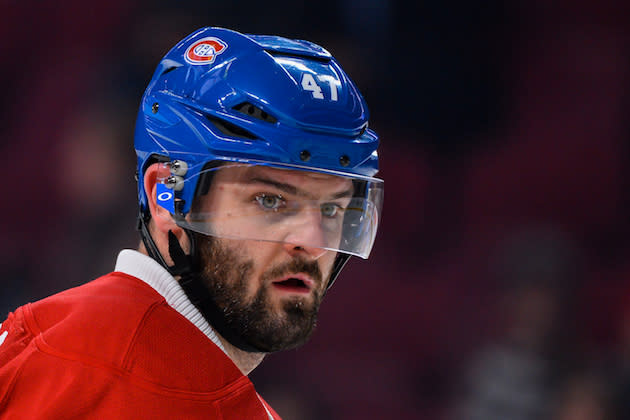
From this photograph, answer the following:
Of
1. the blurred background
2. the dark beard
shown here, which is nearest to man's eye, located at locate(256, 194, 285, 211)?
the dark beard

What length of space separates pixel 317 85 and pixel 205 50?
270 mm

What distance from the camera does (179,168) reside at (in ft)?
5.40

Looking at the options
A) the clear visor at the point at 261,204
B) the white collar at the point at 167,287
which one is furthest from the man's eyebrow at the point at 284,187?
the white collar at the point at 167,287

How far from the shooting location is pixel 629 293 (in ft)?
12.1

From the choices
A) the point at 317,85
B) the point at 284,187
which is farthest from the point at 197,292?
the point at 317,85

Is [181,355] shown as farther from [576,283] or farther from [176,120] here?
[576,283]

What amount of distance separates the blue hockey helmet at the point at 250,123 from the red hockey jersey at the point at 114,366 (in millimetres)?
290

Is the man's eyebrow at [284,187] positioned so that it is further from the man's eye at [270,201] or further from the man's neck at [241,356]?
the man's neck at [241,356]

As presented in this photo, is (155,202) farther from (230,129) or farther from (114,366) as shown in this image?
(114,366)

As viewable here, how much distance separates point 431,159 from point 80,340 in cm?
276

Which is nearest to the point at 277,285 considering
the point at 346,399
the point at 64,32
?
the point at 346,399

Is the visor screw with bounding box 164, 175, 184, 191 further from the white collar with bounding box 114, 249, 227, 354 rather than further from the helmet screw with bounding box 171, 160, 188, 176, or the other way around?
the white collar with bounding box 114, 249, 227, 354

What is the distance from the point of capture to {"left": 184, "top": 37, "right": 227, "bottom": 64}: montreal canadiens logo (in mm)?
1718

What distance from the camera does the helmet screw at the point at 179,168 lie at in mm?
1641
